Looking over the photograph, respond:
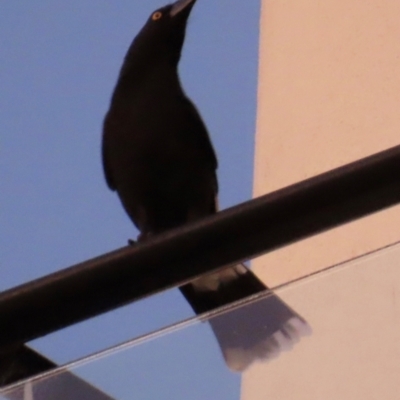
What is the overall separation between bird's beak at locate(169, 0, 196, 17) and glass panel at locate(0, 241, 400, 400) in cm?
73

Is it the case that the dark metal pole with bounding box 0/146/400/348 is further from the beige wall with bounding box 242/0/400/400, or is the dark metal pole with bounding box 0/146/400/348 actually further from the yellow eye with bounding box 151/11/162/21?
the yellow eye with bounding box 151/11/162/21

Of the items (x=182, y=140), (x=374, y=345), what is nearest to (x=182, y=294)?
(x=182, y=140)

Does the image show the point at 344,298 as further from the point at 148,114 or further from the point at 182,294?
the point at 148,114

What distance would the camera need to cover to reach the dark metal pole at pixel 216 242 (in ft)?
1.38

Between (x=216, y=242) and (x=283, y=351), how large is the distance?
0.37 feet

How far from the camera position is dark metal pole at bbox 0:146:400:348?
0.42 m

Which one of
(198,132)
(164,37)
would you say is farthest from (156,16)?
(198,132)

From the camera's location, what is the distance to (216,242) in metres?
0.42

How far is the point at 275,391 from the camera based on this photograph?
52 centimetres

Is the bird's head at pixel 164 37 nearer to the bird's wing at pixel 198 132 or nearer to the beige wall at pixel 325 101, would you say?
the bird's wing at pixel 198 132

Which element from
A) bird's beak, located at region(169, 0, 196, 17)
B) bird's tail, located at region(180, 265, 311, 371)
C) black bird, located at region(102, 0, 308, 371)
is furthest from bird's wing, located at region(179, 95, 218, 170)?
bird's tail, located at region(180, 265, 311, 371)

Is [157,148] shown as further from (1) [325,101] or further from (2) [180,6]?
(1) [325,101]

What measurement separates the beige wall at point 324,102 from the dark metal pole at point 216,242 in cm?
70

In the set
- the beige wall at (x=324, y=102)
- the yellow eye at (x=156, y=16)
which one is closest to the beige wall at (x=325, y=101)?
the beige wall at (x=324, y=102)
